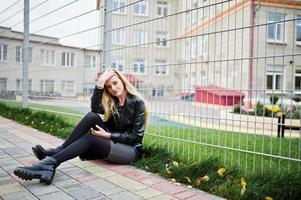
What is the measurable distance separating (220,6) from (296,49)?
3.03 feet

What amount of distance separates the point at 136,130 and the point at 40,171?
110 centimetres

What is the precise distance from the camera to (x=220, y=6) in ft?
11.2

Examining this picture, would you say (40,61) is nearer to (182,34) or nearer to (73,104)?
(73,104)

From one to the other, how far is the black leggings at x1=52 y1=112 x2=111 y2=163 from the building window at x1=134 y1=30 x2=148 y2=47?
1.32 metres

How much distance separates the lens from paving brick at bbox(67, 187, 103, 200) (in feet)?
8.32

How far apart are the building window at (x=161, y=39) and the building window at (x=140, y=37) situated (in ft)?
0.66

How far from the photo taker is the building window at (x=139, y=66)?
13.9ft

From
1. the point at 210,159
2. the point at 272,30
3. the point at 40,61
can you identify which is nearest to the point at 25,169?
the point at 210,159

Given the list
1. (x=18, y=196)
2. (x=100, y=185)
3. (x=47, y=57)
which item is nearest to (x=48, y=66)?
(x=47, y=57)

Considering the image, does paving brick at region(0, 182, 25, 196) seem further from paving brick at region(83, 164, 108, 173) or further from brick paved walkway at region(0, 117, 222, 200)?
paving brick at region(83, 164, 108, 173)

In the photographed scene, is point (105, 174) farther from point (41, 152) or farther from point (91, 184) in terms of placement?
point (41, 152)

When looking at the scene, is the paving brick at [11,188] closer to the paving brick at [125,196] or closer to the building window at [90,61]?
the paving brick at [125,196]

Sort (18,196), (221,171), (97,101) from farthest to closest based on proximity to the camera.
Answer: (97,101) → (221,171) → (18,196)

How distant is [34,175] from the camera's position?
269cm
